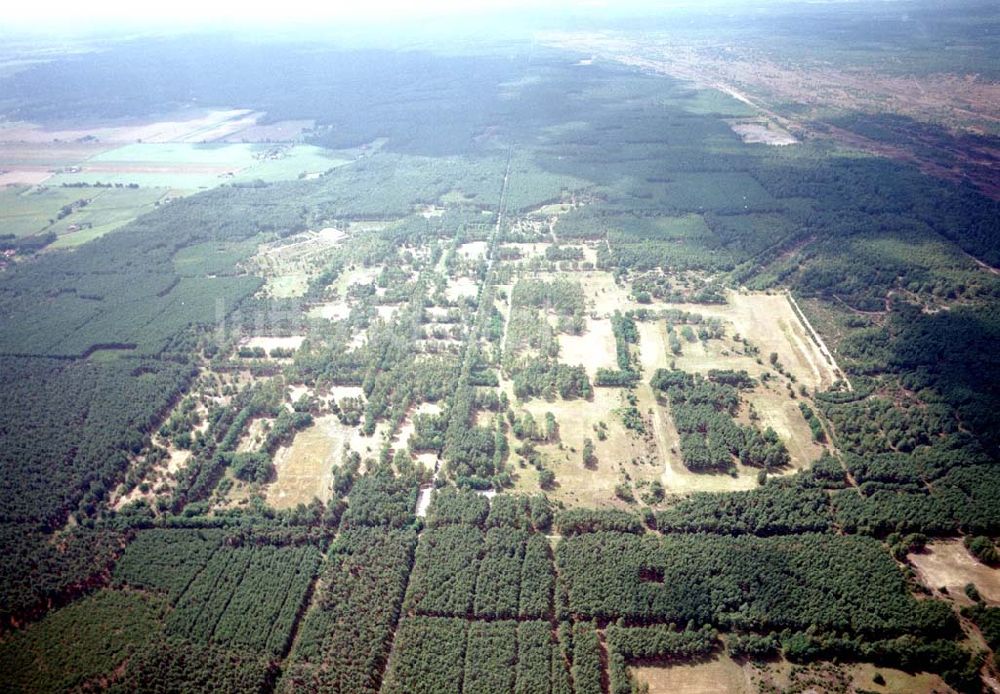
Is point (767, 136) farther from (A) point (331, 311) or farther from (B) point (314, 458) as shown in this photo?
(B) point (314, 458)

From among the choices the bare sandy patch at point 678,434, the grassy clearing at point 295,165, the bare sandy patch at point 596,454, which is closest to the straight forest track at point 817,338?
the bare sandy patch at point 678,434

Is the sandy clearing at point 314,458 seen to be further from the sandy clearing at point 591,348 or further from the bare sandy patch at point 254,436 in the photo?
the sandy clearing at point 591,348

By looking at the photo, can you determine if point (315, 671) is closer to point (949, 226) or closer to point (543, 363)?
point (543, 363)

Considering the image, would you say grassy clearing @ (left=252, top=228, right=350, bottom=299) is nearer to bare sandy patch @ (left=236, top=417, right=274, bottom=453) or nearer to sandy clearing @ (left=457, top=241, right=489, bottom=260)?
sandy clearing @ (left=457, top=241, right=489, bottom=260)

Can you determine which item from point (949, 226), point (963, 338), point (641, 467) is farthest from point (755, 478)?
point (949, 226)

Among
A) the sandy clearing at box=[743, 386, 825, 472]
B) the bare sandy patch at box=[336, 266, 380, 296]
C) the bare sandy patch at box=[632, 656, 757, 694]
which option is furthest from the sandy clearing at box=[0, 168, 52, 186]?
the bare sandy patch at box=[632, 656, 757, 694]

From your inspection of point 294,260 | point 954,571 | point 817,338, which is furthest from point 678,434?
point 294,260
